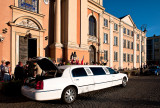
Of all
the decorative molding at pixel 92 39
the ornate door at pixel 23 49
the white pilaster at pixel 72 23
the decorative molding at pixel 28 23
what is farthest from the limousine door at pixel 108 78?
the decorative molding at pixel 92 39

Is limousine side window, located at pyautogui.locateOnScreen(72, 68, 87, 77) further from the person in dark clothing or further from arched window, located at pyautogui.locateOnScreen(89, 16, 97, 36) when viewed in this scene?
→ arched window, located at pyautogui.locateOnScreen(89, 16, 97, 36)

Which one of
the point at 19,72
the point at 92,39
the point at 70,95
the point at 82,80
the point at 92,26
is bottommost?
the point at 70,95

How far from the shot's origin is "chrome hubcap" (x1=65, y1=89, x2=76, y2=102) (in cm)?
502

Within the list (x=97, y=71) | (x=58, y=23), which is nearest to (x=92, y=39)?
(x=58, y=23)

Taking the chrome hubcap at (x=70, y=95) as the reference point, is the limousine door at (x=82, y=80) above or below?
above

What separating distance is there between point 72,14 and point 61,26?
2.11 m

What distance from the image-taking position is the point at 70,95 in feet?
16.9

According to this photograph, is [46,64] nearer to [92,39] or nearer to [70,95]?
[70,95]

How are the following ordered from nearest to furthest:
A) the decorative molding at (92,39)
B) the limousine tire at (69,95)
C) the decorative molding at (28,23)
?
the limousine tire at (69,95) < the decorative molding at (28,23) < the decorative molding at (92,39)

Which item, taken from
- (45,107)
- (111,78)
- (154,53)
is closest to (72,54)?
(111,78)

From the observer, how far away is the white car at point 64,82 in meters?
4.50

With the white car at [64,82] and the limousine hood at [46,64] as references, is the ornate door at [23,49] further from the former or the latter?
the limousine hood at [46,64]

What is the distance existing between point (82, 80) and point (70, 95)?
0.89m

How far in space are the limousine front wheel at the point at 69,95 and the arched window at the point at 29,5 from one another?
1154 cm
